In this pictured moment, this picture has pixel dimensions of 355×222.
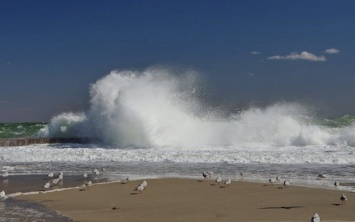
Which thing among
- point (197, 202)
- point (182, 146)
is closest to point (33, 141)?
point (182, 146)

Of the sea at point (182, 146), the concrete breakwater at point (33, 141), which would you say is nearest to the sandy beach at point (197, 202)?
the sea at point (182, 146)

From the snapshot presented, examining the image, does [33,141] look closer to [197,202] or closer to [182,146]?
[182,146]

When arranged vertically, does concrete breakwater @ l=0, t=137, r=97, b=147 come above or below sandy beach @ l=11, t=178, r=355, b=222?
above

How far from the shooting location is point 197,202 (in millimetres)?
9570

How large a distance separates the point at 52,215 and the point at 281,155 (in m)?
11.4

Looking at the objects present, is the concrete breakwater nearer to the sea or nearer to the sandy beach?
the sea

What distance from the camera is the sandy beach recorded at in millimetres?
8180

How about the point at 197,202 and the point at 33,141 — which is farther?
the point at 33,141

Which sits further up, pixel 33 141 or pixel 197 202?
pixel 33 141

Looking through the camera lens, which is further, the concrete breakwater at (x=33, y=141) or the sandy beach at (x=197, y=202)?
the concrete breakwater at (x=33, y=141)

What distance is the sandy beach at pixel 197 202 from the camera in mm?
8180

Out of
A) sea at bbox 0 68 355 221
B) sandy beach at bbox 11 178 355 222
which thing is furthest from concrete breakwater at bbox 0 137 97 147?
sandy beach at bbox 11 178 355 222

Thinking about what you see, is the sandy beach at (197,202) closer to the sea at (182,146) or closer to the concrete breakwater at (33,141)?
the sea at (182,146)

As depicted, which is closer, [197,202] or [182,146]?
[197,202]
